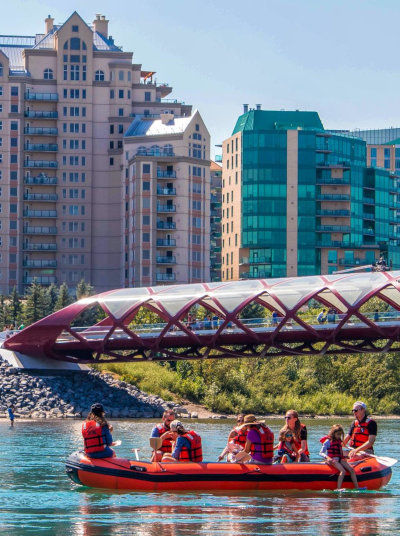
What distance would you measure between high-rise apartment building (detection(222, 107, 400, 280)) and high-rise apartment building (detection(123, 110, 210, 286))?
7.53m

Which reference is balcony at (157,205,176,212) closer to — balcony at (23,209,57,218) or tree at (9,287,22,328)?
balcony at (23,209,57,218)

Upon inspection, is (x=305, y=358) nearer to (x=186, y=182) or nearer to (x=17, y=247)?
(x=186, y=182)

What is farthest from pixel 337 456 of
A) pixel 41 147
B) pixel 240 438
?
pixel 41 147

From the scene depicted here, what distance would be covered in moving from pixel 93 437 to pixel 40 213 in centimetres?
12567

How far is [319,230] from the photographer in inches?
6535

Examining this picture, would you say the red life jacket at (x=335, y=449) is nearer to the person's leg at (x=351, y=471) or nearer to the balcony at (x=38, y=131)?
the person's leg at (x=351, y=471)

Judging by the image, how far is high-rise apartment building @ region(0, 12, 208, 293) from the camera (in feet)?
533

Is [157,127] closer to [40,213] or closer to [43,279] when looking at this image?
[40,213]

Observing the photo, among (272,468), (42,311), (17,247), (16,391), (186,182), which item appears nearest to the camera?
(272,468)

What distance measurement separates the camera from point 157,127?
157 m

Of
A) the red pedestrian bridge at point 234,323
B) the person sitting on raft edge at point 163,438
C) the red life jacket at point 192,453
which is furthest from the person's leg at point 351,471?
the red pedestrian bridge at point 234,323

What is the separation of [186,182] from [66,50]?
22.8 meters

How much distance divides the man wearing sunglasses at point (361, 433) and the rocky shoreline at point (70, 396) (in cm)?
4544

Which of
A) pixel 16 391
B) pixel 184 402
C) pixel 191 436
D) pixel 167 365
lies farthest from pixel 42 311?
pixel 191 436
